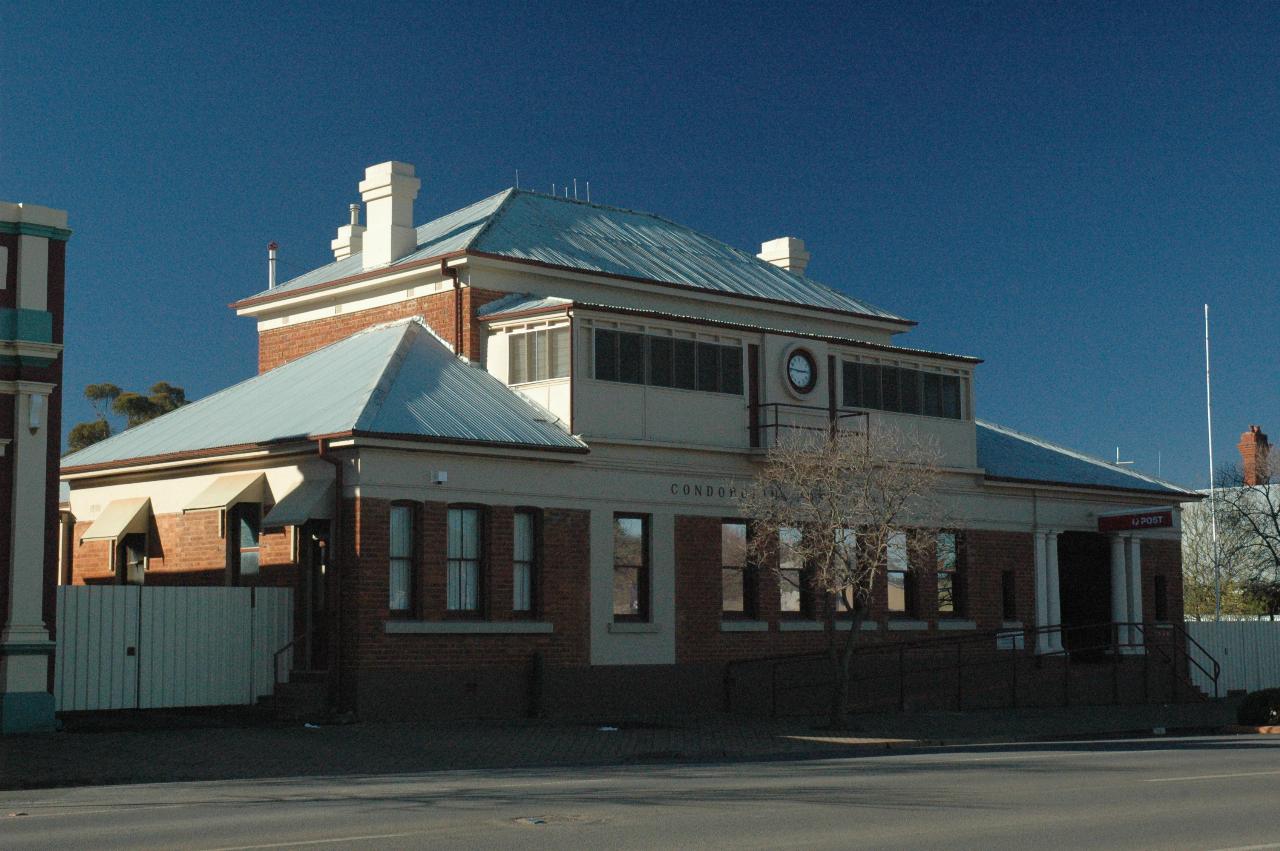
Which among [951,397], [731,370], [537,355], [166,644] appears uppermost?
[537,355]

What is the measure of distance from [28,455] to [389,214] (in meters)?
11.8

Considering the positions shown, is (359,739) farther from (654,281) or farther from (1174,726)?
(1174,726)

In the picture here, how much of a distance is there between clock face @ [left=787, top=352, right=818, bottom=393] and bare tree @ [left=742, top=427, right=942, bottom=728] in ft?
3.66

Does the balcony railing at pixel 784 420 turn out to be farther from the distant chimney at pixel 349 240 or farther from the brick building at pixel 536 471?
the distant chimney at pixel 349 240

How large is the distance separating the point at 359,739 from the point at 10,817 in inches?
347

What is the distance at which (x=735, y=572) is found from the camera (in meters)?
30.8

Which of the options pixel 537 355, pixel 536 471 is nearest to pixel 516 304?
pixel 537 355

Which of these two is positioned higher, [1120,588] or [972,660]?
[1120,588]

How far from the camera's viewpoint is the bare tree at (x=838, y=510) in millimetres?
27203

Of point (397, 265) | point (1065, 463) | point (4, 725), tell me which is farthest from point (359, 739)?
point (1065, 463)

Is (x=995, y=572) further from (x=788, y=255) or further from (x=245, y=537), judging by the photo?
(x=245, y=537)

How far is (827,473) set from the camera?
27.8 metres

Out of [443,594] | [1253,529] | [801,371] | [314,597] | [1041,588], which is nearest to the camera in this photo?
[443,594]

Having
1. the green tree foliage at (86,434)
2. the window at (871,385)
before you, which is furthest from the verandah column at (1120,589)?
the green tree foliage at (86,434)
